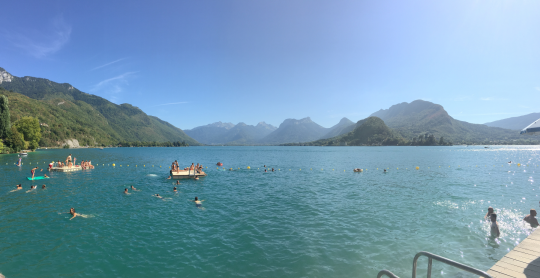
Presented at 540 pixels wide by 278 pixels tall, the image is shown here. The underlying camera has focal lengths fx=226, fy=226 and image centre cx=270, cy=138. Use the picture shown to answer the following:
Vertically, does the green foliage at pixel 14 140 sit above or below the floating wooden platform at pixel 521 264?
above

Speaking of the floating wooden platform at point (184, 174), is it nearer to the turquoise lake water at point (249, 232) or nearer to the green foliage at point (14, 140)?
the turquoise lake water at point (249, 232)

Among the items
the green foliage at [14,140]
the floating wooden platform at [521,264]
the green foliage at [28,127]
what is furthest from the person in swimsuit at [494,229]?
the green foliage at [28,127]

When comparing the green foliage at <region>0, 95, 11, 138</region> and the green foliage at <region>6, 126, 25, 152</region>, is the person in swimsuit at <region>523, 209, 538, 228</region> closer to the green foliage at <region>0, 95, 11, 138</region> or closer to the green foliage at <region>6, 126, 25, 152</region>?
the green foliage at <region>0, 95, 11, 138</region>

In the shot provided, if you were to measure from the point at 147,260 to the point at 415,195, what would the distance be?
26.7 metres

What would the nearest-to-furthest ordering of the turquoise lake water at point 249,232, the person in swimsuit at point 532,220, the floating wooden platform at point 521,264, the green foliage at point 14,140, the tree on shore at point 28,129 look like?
the floating wooden platform at point 521,264 < the turquoise lake water at point 249,232 < the person in swimsuit at point 532,220 < the green foliage at point 14,140 < the tree on shore at point 28,129

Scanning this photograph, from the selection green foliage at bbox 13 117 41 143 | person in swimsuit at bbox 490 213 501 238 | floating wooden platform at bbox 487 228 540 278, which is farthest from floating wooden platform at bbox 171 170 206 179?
green foliage at bbox 13 117 41 143

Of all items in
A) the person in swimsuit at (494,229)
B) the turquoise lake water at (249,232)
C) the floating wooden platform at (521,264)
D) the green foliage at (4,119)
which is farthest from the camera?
the green foliage at (4,119)

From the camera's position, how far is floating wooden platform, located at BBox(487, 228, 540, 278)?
8141 millimetres

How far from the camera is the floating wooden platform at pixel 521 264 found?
814 centimetres

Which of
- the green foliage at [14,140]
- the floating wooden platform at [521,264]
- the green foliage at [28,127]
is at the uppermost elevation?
the green foliage at [28,127]

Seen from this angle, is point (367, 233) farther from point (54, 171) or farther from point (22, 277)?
point (54, 171)

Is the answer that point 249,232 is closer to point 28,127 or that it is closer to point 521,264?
point 521,264

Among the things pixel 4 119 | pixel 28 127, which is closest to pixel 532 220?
pixel 4 119

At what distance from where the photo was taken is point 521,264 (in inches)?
349
